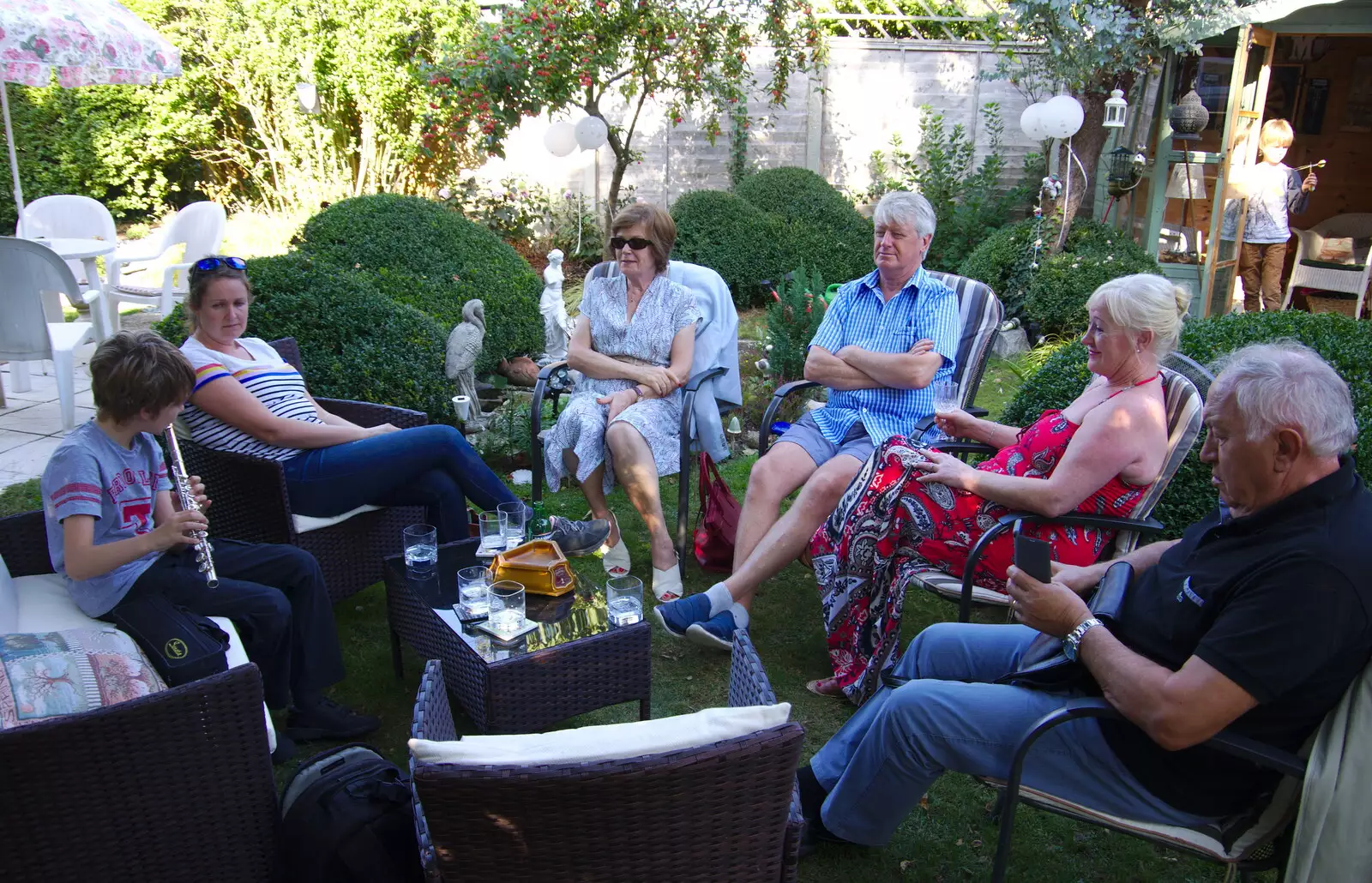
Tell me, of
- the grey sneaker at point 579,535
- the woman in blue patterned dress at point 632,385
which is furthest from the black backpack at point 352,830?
the woman in blue patterned dress at point 632,385

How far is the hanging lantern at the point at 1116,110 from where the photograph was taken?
7477 millimetres

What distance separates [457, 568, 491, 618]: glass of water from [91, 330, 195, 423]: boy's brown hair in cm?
84

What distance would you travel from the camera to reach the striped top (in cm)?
303

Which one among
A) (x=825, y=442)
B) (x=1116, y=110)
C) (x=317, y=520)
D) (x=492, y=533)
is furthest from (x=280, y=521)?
(x=1116, y=110)

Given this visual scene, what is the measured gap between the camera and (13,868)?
5.63ft

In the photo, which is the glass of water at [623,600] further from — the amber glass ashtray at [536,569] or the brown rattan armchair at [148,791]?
the brown rattan armchair at [148,791]

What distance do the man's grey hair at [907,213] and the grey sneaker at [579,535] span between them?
146 centimetres

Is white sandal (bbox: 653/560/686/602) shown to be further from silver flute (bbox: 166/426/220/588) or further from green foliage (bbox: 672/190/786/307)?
green foliage (bbox: 672/190/786/307)

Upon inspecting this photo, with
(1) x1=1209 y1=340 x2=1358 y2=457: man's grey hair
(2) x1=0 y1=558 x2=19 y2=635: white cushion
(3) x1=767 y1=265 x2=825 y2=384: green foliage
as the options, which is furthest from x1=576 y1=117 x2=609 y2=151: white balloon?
(1) x1=1209 y1=340 x2=1358 y2=457: man's grey hair

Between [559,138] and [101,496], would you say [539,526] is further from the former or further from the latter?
[559,138]

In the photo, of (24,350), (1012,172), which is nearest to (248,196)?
(24,350)

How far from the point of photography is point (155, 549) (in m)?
2.30

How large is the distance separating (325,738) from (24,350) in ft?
11.7

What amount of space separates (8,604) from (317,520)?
990 mm
